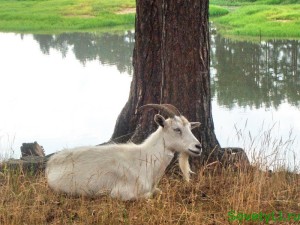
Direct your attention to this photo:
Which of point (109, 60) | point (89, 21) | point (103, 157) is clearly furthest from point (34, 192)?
point (89, 21)

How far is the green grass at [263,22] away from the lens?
2889 centimetres

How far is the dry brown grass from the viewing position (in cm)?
572

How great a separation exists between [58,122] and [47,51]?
13300 millimetres

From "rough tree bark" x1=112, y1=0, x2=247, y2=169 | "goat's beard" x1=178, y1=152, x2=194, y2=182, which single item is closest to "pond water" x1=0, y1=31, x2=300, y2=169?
"rough tree bark" x1=112, y1=0, x2=247, y2=169

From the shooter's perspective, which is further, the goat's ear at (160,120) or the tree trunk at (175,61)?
the tree trunk at (175,61)

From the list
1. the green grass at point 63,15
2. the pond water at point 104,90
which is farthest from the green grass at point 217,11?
the pond water at point 104,90

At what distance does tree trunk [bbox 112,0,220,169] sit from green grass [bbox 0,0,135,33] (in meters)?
27.2

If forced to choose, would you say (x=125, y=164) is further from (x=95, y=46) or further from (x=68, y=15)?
(x=68, y=15)

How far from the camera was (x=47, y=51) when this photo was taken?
2870 centimetres

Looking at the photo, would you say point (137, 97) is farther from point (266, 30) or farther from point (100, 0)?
point (100, 0)

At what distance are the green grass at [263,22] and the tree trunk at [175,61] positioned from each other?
21442 mm

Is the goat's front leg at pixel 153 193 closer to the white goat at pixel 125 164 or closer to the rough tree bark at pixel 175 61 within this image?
the white goat at pixel 125 164

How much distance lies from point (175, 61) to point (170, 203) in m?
2.10

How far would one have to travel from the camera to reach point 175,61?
7590 mm
